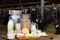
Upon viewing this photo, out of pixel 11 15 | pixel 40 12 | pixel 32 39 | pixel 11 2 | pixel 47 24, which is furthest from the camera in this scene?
pixel 11 2

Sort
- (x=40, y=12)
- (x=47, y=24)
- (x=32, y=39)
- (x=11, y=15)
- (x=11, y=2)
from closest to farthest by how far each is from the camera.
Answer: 1. (x=32, y=39)
2. (x=11, y=15)
3. (x=47, y=24)
4. (x=40, y=12)
5. (x=11, y=2)

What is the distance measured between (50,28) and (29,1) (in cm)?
94

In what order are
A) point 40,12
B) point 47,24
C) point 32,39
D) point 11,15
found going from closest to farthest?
point 32,39 < point 11,15 < point 47,24 < point 40,12

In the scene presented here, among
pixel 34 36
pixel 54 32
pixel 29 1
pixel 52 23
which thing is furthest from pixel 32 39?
pixel 29 1

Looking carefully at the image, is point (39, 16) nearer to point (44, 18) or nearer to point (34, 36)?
point (44, 18)

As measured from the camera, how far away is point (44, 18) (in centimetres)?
184

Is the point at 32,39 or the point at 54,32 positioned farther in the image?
the point at 54,32

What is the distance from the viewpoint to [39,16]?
184 cm

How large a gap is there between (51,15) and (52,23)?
0.09m

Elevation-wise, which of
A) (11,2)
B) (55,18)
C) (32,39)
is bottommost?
(32,39)

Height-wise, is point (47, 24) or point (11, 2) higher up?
point (11, 2)

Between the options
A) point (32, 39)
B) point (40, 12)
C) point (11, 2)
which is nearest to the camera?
point (32, 39)

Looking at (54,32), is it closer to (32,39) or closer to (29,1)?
(32,39)

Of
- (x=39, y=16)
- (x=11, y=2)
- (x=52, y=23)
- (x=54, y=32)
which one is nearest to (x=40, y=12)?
(x=39, y=16)
